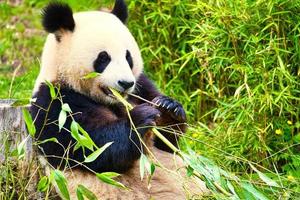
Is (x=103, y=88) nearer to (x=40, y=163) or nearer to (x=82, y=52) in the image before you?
(x=82, y=52)

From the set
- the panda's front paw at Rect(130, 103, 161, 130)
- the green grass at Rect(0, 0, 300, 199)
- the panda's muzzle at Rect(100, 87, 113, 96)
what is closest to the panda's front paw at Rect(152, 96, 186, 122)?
the panda's front paw at Rect(130, 103, 161, 130)

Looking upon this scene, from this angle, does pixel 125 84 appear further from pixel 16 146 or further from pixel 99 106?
pixel 16 146

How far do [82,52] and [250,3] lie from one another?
1785mm

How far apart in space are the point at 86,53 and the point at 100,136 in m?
0.50

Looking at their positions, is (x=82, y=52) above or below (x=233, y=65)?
above

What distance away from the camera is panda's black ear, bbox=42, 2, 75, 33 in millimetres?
4602

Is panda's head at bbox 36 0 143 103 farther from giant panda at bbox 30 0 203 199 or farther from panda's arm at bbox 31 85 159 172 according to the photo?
panda's arm at bbox 31 85 159 172

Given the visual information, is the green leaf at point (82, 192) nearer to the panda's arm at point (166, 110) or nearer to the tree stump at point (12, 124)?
the panda's arm at point (166, 110)

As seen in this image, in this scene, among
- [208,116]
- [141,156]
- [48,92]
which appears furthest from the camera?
[208,116]

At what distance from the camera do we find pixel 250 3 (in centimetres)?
589

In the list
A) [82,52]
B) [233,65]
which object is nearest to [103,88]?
[82,52]

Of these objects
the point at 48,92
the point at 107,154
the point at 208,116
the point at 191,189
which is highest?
the point at 48,92

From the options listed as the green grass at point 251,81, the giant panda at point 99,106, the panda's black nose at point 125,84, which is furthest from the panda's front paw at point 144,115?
the green grass at point 251,81

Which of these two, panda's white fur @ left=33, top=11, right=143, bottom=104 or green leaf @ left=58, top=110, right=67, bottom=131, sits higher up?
panda's white fur @ left=33, top=11, right=143, bottom=104
